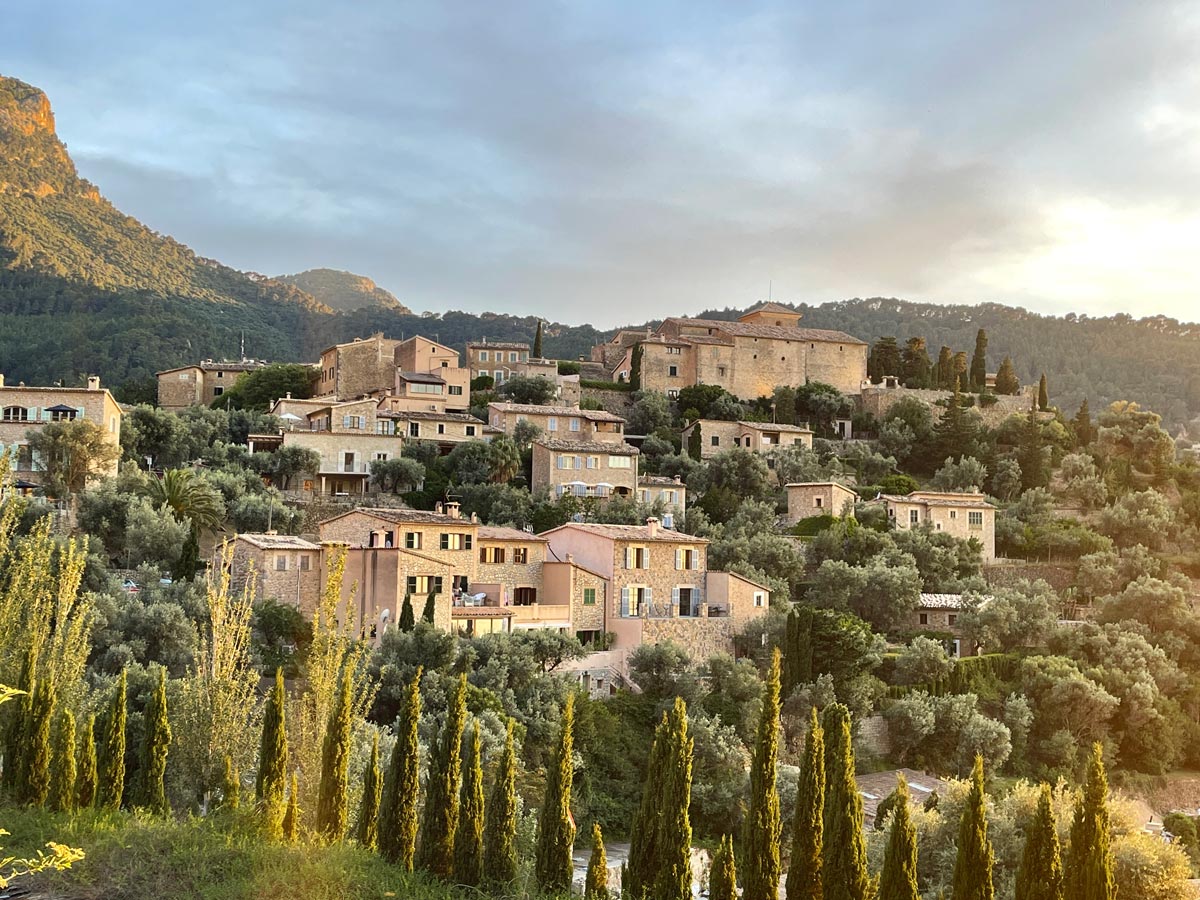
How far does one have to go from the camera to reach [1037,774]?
1464 inches

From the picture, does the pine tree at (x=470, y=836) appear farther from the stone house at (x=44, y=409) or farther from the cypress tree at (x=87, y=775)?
the stone house at (x=44, y=409)

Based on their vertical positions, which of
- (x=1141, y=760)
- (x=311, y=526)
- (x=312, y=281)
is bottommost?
(x=1141, y=760)

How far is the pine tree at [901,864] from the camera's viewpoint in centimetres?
1608

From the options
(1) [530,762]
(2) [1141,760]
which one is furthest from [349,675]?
(2) [1141,760]

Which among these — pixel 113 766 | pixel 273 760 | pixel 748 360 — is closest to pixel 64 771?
pixel 113 766

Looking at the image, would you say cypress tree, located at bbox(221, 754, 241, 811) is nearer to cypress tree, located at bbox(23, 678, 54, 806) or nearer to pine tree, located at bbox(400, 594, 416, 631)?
cypress tree, located at bbox(23, 678, 54, 806)

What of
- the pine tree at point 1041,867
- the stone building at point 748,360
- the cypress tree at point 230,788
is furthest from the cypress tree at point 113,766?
the stone building at point 748,360

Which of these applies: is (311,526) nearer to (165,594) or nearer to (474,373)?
(165,594)

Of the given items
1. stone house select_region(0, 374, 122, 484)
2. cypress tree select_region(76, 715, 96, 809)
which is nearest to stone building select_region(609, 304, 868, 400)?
stone house select_region(0, 374, 122, 484)

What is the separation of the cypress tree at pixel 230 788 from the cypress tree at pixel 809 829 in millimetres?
8250

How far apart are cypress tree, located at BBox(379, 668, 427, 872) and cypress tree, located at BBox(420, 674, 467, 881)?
220 mm

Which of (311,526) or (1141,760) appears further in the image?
(311,526)

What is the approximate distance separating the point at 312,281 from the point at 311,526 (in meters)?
133

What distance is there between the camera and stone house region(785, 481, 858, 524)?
50500mm
